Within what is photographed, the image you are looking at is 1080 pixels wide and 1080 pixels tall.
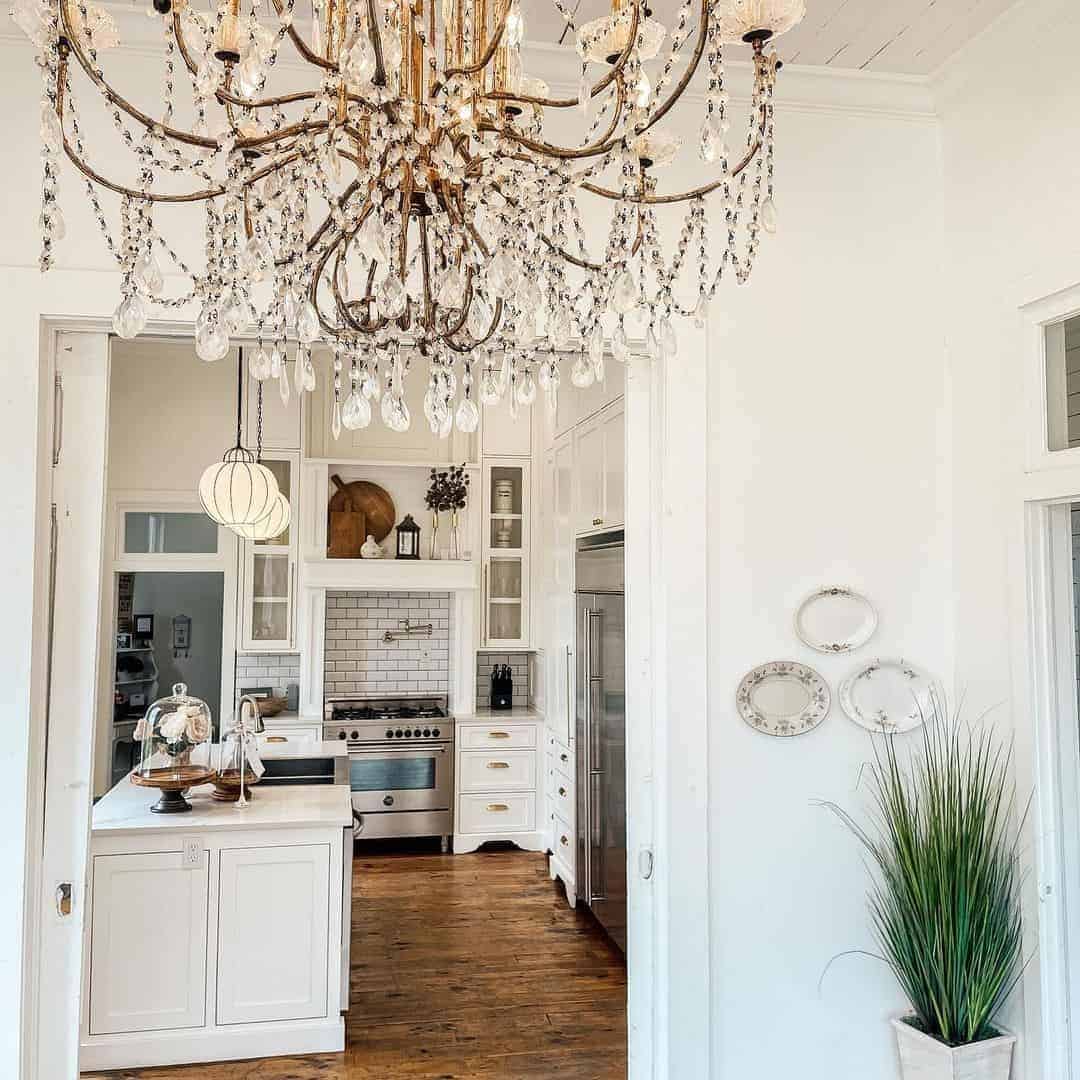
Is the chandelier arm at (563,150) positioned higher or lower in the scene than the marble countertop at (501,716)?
higher

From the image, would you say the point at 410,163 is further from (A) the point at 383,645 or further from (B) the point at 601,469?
(A) the point at 383,645

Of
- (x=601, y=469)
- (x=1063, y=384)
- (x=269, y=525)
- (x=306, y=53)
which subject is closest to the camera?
(x=306, y=53)

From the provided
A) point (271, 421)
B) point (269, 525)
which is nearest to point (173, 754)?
point (269, 525)

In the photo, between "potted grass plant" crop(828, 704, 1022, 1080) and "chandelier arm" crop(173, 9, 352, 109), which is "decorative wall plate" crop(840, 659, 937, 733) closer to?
"potted grass plant" crop(828, 704, 1022, 1080)

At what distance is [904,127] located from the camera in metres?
2.82

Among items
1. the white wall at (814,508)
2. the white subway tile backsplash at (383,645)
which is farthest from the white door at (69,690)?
the white subway tile backsplash at (383,645)

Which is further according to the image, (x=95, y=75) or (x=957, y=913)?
(x=957, y=913)

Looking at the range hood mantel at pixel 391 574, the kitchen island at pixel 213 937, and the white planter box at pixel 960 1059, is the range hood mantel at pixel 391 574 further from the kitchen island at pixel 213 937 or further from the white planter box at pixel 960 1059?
the white planter box at pixel 960 1059

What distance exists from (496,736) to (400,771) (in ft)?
2.07

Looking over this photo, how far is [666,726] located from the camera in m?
2.60

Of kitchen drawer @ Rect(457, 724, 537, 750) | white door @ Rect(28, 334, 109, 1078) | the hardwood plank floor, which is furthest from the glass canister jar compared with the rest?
kitchen drawer @ Rect(457, 724, 537, 750)

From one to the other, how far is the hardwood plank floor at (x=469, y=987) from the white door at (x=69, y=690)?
1.24 m

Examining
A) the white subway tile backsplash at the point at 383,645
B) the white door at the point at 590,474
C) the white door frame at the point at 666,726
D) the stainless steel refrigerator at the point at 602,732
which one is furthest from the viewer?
the white subway tile backsplash at the point at 383,645

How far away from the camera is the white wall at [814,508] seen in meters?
2.62
